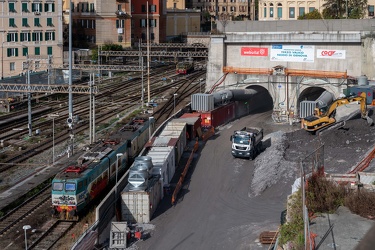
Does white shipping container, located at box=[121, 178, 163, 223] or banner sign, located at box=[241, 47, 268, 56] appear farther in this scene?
banner sign, located at box=[241, 47, 268, 56]

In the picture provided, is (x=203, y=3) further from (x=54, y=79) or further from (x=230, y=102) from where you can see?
(x=230, y=102)

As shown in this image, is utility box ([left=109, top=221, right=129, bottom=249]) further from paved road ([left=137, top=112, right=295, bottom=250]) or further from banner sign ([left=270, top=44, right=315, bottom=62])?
banner sign ([left=270, top=44, right=315, bottom=62])

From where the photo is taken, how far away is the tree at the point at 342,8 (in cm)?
7682

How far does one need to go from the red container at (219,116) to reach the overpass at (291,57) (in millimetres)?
4000

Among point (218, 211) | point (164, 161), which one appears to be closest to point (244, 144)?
point (164, 161)

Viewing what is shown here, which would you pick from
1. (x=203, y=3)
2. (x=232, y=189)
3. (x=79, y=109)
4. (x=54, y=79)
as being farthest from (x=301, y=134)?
(x=203, y=3)

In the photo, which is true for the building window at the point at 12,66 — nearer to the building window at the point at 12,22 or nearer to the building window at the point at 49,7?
the building window at the point at 12,22

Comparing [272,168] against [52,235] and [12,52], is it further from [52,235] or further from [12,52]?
[12,52]

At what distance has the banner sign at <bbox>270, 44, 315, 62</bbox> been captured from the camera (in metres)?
57.0

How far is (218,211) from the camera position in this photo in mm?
33344

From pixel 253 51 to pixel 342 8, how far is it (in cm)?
2435

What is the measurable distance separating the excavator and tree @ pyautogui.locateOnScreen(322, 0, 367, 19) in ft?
103

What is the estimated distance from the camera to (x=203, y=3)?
484ft

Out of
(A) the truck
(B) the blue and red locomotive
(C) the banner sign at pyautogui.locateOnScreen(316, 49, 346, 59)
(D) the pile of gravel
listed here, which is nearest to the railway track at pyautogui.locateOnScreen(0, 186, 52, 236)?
(B) the blue and red locomotive
